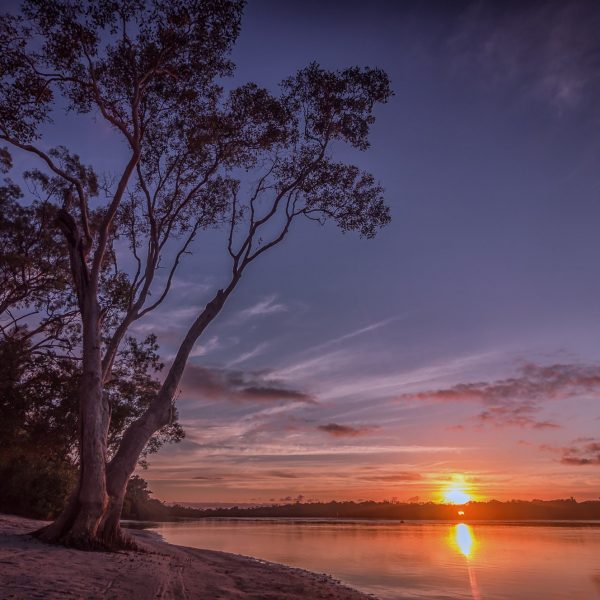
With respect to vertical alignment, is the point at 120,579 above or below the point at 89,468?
below

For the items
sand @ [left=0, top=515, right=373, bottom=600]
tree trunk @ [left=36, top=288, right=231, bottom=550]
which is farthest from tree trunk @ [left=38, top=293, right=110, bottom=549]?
sand @ [left=0, top=515, right=373, bottom=600]

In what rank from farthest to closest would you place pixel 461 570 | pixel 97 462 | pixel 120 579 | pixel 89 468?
1. pixel 461 570
2. pixel 97 462
3. pixel 89 468
4. pixel 120 579

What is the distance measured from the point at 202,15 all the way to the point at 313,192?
23.4 ft

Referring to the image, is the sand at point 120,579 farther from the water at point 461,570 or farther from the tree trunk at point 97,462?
the water at point 461,570

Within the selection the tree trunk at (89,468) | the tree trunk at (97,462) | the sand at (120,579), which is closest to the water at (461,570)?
the sand at (120,579)

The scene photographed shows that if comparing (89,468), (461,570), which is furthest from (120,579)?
(461,570)

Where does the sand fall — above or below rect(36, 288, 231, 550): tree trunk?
below

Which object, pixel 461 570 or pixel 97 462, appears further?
pixel 461 570

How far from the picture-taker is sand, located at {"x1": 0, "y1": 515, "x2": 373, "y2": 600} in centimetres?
726

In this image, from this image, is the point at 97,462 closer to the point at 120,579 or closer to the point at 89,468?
the point at 89,468

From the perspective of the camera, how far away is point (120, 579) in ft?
29.0

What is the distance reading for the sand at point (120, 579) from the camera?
7.26m

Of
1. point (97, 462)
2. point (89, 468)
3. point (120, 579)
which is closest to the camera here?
point (120, 579)

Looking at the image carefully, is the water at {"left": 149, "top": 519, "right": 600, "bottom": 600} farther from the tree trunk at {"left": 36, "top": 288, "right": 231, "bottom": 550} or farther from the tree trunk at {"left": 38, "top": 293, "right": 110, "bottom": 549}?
the tree trunk at {"left": 38, "top": 293, "right": 110, "bottom": 549}
